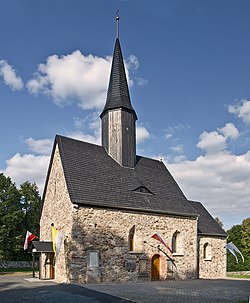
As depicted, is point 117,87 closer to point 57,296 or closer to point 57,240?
point 57,240

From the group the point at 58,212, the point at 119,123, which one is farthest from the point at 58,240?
the point at 119,123

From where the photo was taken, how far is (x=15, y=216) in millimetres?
38531

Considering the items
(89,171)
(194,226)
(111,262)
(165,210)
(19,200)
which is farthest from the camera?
(19,200)

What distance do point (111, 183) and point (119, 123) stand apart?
4783mm

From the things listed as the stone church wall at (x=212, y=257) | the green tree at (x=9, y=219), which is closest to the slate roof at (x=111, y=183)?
the stone church wall at (x=212, y=257)

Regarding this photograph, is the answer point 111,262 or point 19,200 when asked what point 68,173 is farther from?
point 19,200

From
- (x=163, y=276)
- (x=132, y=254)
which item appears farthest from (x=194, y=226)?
(x=132, y=254)

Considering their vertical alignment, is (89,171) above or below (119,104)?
below

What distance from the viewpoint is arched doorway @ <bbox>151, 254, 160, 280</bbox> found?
836 inches

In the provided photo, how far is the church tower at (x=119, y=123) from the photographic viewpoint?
24.0m

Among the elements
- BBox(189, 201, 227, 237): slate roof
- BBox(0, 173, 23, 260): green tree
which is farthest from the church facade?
BBox(0, 173, 23, 260): green tree

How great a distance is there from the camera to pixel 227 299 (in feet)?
42.1

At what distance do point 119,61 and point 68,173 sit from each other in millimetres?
10468

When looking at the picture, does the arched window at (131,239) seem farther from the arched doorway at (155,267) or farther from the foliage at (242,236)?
the foliage at (242,236)
